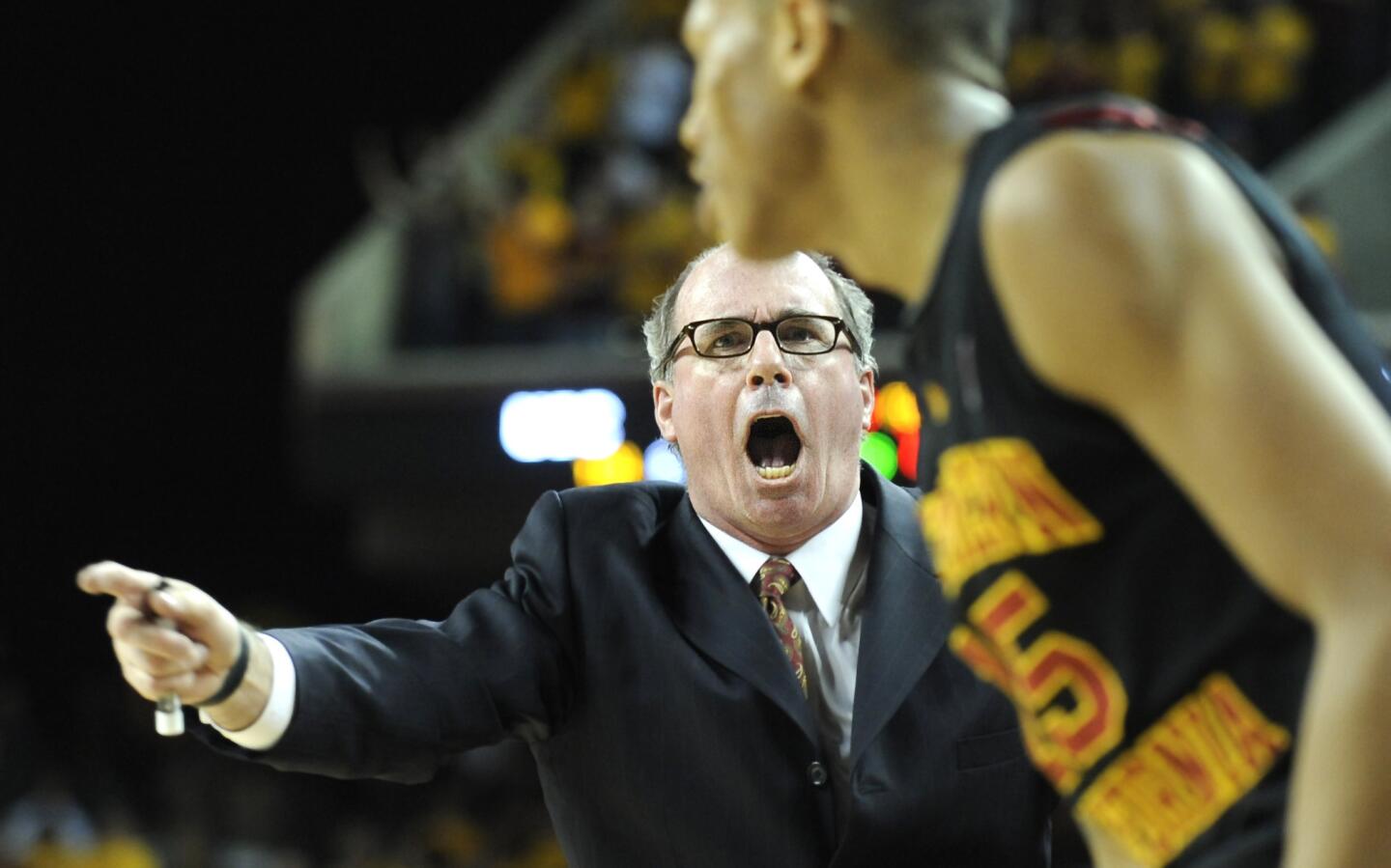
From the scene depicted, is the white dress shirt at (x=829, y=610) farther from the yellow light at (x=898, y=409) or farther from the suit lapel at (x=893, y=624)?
the yellow light at (x=898, y=409)

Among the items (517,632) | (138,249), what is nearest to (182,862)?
(138,249)

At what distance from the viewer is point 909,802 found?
98.3 inches

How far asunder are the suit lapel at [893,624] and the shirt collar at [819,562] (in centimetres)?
5

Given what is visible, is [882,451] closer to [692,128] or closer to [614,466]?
[614,466]

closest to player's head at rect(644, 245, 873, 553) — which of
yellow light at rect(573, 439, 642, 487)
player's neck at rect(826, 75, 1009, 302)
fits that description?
player's neck at rect(826, 75, 1009, 302)

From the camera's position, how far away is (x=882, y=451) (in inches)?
298

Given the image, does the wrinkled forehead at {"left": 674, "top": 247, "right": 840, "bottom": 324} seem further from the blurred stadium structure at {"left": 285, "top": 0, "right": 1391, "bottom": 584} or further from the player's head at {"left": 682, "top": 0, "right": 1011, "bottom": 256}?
the blurred stadium structure at {"left": 285, "top": 0, "right": 1391, "bottom": 584}

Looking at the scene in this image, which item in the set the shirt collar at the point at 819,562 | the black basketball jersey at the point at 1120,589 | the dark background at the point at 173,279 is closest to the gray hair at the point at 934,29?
the black basketball jersey at the point at 1120,589

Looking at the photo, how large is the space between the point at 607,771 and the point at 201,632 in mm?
749

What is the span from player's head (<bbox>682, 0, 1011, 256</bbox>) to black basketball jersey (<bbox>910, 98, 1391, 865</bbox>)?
13 cm

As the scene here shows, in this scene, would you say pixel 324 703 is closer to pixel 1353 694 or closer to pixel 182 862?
pixel 1353 694

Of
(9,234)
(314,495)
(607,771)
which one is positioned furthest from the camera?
(9,234)

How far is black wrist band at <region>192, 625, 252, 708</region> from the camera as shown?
2.12 meters

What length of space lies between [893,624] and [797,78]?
123 centimetres
